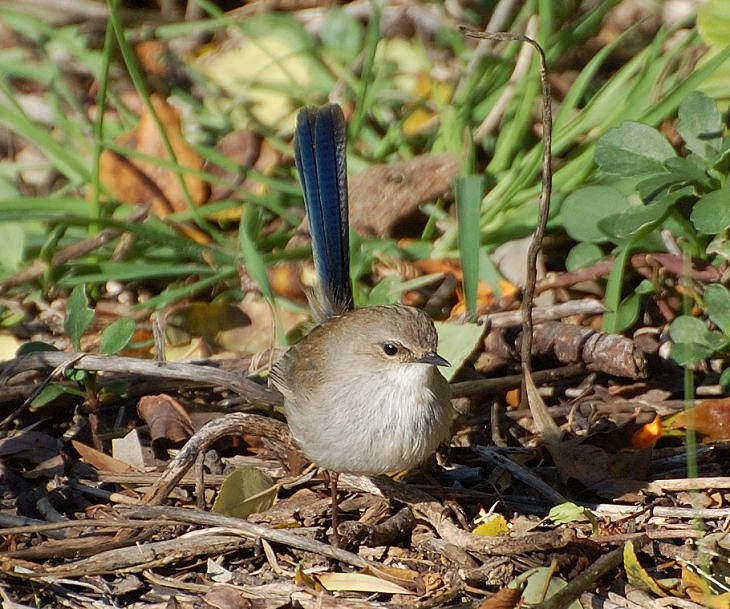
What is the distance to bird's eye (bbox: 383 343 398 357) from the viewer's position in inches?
166

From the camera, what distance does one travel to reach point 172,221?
5.76 meters

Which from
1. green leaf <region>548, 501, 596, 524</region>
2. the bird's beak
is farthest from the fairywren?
green leaf <region>548, 501, 596, 524</region>

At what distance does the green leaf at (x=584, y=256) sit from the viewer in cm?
489

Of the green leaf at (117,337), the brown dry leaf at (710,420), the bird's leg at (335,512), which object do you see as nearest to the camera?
the bird's leg at (335,512)

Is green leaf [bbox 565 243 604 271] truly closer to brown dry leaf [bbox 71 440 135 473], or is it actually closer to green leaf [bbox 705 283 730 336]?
green leaf [bbox 705 283 730 336]

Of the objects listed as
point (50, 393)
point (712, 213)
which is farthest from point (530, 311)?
point (50, 393)

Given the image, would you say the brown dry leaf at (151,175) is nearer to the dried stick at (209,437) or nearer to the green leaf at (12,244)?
the green leaf at (12,244)

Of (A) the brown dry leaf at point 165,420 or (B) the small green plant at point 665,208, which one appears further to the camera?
(A) the brown dry leaf at point 165,420

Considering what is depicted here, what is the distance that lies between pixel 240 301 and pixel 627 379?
74.2 inches

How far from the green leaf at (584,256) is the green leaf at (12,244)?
254cm

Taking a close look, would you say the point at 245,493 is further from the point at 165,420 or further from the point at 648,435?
the point at 648,435

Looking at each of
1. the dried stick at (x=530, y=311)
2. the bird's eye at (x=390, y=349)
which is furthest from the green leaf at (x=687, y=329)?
the bird's eye at (x=390, y=349)

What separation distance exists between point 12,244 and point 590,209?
8.74ft

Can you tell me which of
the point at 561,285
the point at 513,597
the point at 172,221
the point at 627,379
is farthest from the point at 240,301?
the point at 513,597
